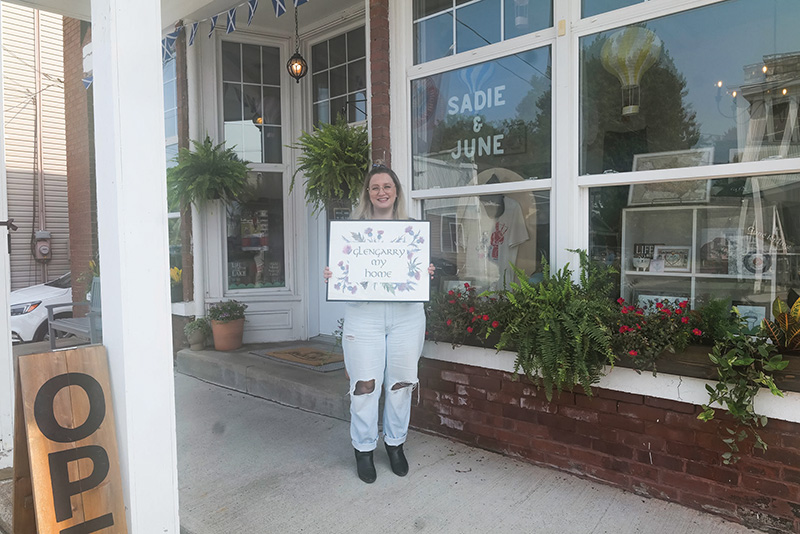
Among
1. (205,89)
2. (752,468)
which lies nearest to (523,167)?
(752,468)

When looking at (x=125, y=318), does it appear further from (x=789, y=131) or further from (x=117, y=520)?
(x=789, y=131)

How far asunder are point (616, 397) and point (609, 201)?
1185 mm

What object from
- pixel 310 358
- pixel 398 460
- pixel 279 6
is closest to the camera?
pixel 398 460

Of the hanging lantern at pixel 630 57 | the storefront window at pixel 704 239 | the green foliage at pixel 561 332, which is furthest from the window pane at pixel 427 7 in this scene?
the green foliage at pixel 561 332

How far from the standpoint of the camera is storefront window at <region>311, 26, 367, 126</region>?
5.35m

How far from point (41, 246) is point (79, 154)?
4995 mm

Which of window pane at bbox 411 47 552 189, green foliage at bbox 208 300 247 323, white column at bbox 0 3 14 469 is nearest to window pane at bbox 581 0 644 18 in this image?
window pane at bbox 411 47 552 189

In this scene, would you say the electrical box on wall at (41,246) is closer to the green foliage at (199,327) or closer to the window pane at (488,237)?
the green foliage at (199,327)

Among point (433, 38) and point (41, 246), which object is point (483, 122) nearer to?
point (433, 38)

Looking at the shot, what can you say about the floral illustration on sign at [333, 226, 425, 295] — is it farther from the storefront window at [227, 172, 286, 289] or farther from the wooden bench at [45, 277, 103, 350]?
the wooden bench at [45, 277, 103, 350]

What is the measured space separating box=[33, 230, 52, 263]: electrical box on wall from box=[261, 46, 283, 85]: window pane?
813 centimetres

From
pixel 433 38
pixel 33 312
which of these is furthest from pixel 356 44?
pixel 33 312

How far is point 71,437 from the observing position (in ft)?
6.05

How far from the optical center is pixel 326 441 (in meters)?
3.48
